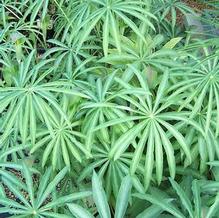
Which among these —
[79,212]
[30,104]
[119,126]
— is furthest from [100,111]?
[79,212]

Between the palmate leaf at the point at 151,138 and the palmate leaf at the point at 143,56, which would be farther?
the palmate leaf at the point at 143,56

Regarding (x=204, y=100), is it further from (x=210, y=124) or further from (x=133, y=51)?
(x=133, y=51)

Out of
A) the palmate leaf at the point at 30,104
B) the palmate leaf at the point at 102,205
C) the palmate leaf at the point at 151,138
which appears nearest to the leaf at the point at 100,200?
the palmate leaf at the point at 102,205

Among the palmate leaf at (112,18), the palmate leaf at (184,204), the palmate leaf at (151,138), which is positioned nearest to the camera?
the palmate leaf at (184,204)

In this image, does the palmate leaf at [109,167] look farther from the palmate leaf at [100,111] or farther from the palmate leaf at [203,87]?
the palmate leaf at [203,87]

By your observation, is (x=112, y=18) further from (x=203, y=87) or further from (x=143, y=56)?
(x=203, y=87)

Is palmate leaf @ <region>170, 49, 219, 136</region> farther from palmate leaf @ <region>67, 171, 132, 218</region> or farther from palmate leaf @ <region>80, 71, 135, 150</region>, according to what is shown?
palmate leaf @ <region>67, 171, 132, 218</region>

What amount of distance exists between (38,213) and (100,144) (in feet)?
0.92

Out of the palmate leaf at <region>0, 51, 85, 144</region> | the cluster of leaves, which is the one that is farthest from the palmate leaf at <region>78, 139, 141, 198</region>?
the palmate leaf at <region>0, 51, 85, 144</region>

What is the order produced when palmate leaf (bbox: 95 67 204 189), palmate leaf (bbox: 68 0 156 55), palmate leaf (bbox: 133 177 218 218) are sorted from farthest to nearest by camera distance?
palmate leaf (bbox: 68 0 156 55) < palmate leaf (bbox: 95 67 204 189) < palmate leaf (bbox: 133 177 218 218)

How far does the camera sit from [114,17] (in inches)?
44.6

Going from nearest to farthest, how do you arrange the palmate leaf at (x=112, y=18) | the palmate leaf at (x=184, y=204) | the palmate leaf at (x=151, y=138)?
the palmate leaf at (x=184, y=204) → the palmate leaf at (x=151, y=138) → the palmate leaf at (x=112, y=18)

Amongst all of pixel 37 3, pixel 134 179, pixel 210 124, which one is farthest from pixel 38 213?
pixel 37 3

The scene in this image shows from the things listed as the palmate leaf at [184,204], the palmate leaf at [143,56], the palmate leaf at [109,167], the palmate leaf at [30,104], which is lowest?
the palmate leaf at [184,204]
